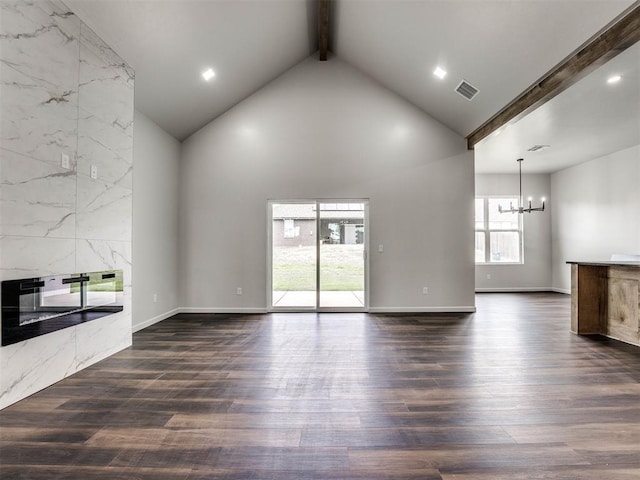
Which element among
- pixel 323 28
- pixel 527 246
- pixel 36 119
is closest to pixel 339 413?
pixel 36 119

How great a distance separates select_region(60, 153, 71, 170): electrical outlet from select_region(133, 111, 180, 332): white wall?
1555mm

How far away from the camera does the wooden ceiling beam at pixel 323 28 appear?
15.6 feet

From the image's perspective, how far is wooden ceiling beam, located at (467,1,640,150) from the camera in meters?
2.79

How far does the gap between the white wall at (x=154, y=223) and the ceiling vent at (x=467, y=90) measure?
4.55 m

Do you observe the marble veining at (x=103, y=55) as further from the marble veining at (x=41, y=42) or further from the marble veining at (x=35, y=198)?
the marble veining at (x=35, y=198)

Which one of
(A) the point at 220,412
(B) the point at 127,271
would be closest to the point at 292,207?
(B) the point at 127,271

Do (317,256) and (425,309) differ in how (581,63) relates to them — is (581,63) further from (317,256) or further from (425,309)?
(317,256)

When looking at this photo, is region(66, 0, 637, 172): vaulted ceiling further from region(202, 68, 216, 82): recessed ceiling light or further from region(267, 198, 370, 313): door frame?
region(267, 198, 370, 313): door frame

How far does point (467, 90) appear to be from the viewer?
4754 millimetres

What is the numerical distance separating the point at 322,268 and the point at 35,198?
4136 millimetres

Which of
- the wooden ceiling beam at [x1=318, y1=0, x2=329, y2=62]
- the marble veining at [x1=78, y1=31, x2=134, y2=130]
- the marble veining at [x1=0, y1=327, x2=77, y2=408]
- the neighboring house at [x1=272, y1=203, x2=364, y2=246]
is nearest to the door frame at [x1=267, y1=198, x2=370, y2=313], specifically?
the neighboring house at [x1=272, y1=203, x2=364, y2=246]

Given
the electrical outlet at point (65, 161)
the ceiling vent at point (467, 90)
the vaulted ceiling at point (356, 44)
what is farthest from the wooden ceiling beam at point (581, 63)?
the electrical outlet at point (65, 161)

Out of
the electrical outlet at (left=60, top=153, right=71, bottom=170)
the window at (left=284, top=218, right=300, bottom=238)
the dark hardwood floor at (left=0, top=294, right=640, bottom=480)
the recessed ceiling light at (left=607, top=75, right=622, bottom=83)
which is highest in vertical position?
the recessed ceiling light at (left=607, top=75, right=622, bottom=83)

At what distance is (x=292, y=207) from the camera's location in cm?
599
